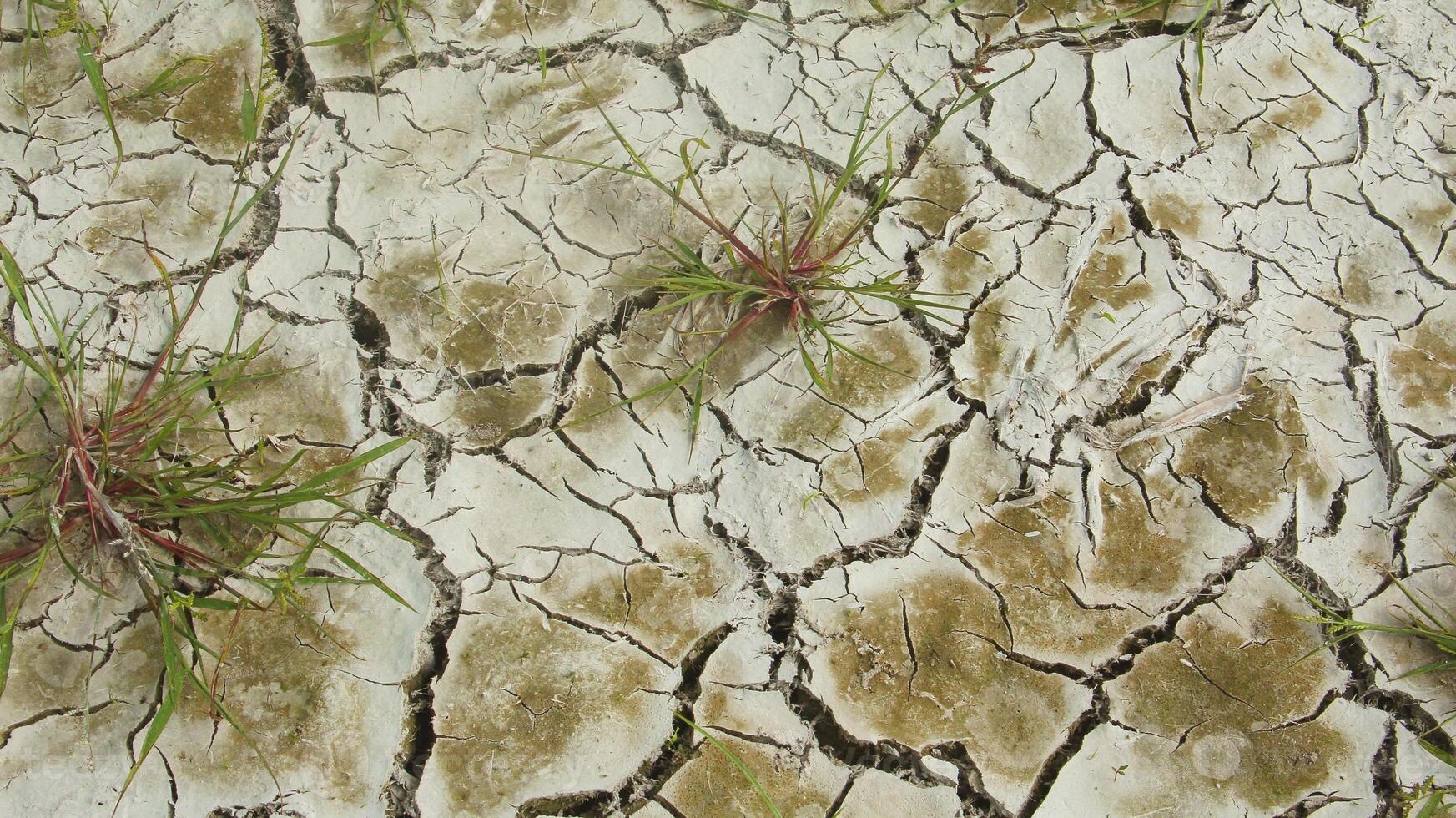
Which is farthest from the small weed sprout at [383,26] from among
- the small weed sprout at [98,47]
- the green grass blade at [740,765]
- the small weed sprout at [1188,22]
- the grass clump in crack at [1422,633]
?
the grass clump in crack at [1422,633]

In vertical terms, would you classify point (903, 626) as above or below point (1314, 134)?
below

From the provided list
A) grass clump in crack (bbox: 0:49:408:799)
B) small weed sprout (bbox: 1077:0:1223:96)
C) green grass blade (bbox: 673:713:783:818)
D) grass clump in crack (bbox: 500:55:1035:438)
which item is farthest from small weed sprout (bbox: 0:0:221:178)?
small weed sprout (bbox: 1077:0:1223:96)

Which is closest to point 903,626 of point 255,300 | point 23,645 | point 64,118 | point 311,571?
point 311,571

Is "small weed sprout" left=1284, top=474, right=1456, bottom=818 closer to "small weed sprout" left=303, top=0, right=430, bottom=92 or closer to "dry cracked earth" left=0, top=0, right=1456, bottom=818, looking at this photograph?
"dry cracked earth" left=0, top=0, right=1456, bottom=818

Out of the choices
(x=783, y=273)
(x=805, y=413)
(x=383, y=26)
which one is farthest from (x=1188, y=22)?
(x=383, y=26)

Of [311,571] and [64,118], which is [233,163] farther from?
[311,571]

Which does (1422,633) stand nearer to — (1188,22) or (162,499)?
(1188,22)
